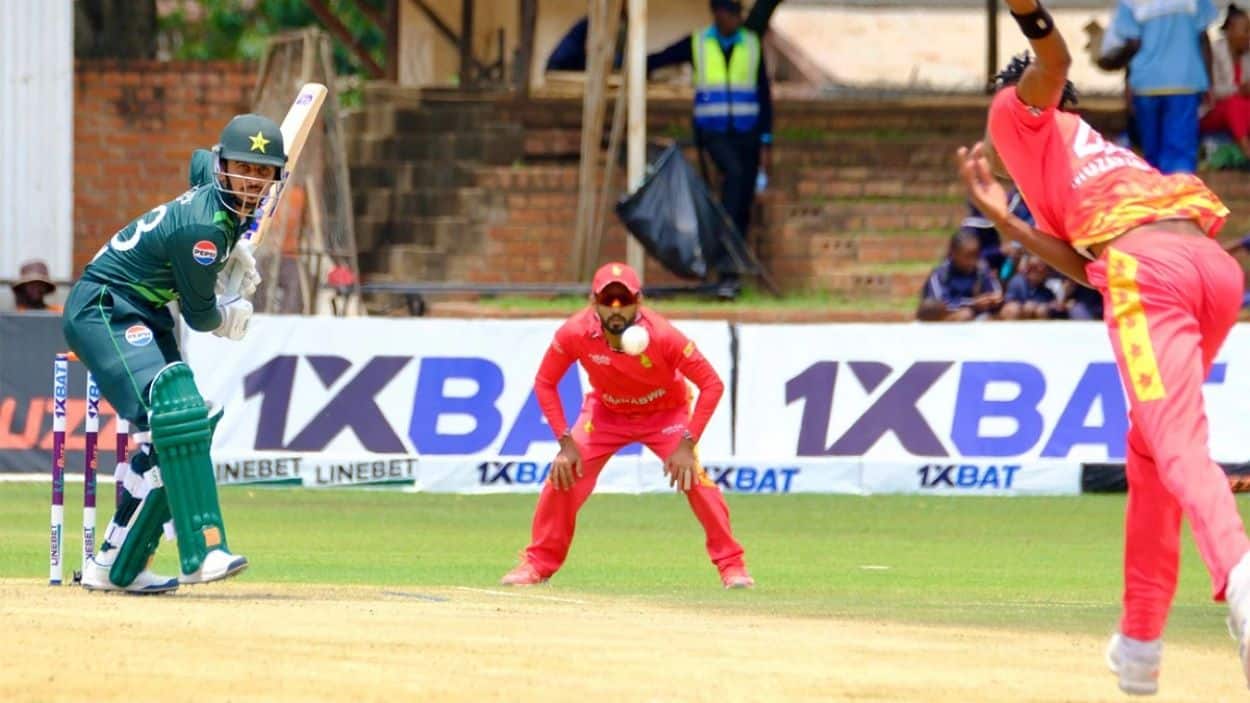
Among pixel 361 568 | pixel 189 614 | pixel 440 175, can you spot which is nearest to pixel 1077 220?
pixel 189 614

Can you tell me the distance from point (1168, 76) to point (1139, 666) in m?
13.3

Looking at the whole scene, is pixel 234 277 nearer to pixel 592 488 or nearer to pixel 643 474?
pixel 592 488

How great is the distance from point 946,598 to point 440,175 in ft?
42.4

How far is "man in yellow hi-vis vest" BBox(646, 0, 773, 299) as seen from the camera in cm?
2014

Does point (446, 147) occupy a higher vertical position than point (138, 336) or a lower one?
lower

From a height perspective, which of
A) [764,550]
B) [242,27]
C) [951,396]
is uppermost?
[242,27]

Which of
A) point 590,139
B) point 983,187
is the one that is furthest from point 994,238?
point 983,187

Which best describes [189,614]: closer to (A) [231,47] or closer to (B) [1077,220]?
(B) [1077,220]

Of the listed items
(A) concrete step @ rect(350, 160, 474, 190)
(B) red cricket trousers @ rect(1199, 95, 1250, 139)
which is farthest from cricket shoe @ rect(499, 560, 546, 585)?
(B) red cricket trousers @ rect(1199, 95, 1250, 139)

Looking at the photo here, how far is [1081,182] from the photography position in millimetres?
6922

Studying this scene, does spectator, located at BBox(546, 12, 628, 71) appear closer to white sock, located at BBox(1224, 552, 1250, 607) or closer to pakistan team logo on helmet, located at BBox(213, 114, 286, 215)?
pakistan team logo on helmet, located at BBox(213, 114, 286, 215)

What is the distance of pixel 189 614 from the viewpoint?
8344 millimetres

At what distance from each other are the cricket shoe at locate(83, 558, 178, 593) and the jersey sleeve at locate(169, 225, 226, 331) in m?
1.24

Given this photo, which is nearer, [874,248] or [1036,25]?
[1036,25]
